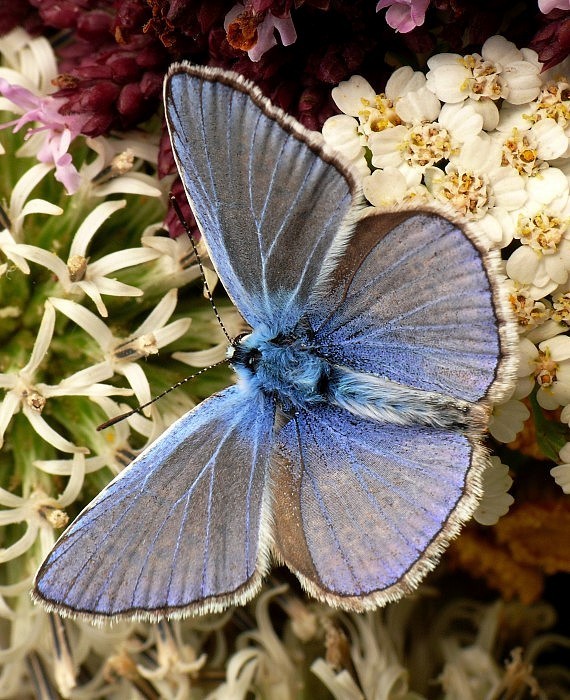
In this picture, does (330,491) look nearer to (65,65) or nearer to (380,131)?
(380,131)

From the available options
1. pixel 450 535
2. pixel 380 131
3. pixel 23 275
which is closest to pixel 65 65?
pixel 23 275

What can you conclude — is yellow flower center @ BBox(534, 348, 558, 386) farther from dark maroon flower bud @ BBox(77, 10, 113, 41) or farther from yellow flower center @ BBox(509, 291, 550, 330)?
dark maroon flower bud @ BBox(77, 10, 113, 41)

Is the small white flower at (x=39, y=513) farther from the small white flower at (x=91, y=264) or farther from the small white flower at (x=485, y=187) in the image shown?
the small white flower at (x=485, y=187)

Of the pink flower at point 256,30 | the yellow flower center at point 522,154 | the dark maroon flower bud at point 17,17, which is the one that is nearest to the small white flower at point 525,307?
the yellow flower center at point 522,154

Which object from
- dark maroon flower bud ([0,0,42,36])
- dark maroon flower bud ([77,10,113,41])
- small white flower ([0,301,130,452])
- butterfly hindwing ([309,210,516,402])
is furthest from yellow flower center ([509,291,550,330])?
dark maroon flower bud ([0,0,42,36])

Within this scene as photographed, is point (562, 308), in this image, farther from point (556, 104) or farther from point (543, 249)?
point (556, 104)

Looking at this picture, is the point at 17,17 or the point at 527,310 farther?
the point at 17,17

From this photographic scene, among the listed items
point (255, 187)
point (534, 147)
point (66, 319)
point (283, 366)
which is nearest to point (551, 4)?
point (534, 147)
